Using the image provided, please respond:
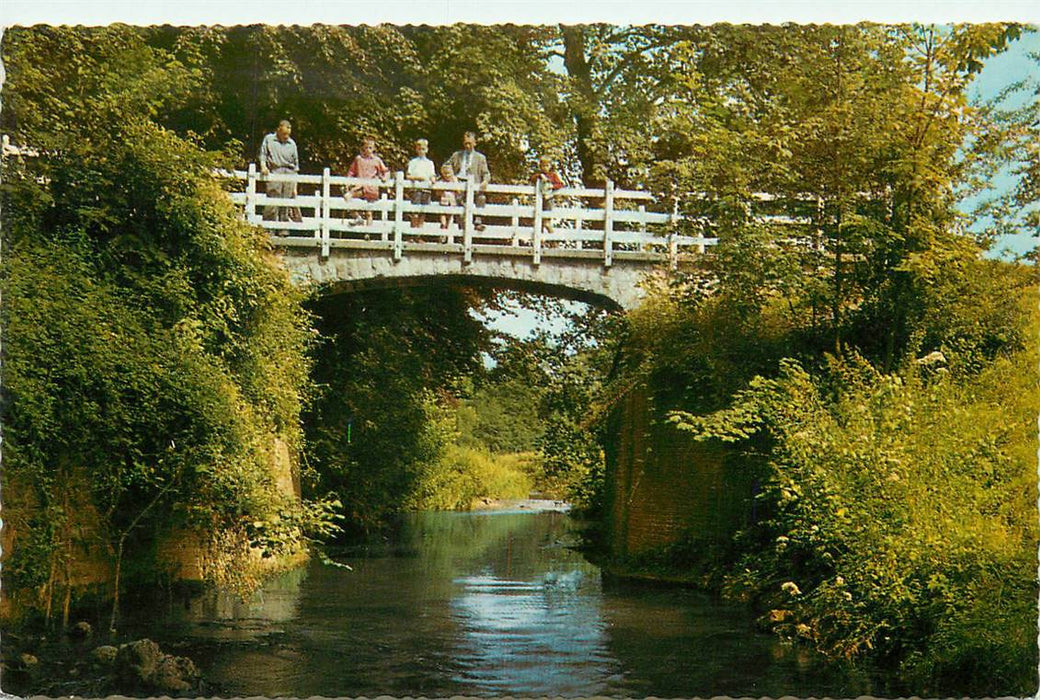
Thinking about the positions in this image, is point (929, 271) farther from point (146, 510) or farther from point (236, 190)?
point (146, 510)

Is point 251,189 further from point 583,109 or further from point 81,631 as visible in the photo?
point 81,631

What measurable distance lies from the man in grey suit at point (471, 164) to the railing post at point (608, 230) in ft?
1.57

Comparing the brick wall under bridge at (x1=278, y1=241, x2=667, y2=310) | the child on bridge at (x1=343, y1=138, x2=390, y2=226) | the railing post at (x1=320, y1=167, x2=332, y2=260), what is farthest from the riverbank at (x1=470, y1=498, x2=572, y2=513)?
the child on bridge at (x1=343, y1=138, x2=390, y2=226)

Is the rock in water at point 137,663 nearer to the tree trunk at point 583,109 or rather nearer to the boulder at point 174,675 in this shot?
the boulder at point 174,675

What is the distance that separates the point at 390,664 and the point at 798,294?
6.92 feet

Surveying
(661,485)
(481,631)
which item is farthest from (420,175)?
(481,631)

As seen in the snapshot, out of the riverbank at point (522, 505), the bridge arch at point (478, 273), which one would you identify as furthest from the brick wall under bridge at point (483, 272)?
the riverbank at point (522, 505)

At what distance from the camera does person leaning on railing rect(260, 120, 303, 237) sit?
5.41m

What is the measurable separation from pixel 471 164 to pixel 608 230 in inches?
23.6

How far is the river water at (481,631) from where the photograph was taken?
198 inches

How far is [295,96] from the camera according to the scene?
17.6 feet

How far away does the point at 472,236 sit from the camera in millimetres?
5582

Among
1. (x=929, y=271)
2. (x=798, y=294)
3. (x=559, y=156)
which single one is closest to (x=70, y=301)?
(x=559, y=156)

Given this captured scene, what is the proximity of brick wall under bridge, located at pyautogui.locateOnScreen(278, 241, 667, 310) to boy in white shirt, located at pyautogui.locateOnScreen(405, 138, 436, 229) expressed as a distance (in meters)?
0.15
